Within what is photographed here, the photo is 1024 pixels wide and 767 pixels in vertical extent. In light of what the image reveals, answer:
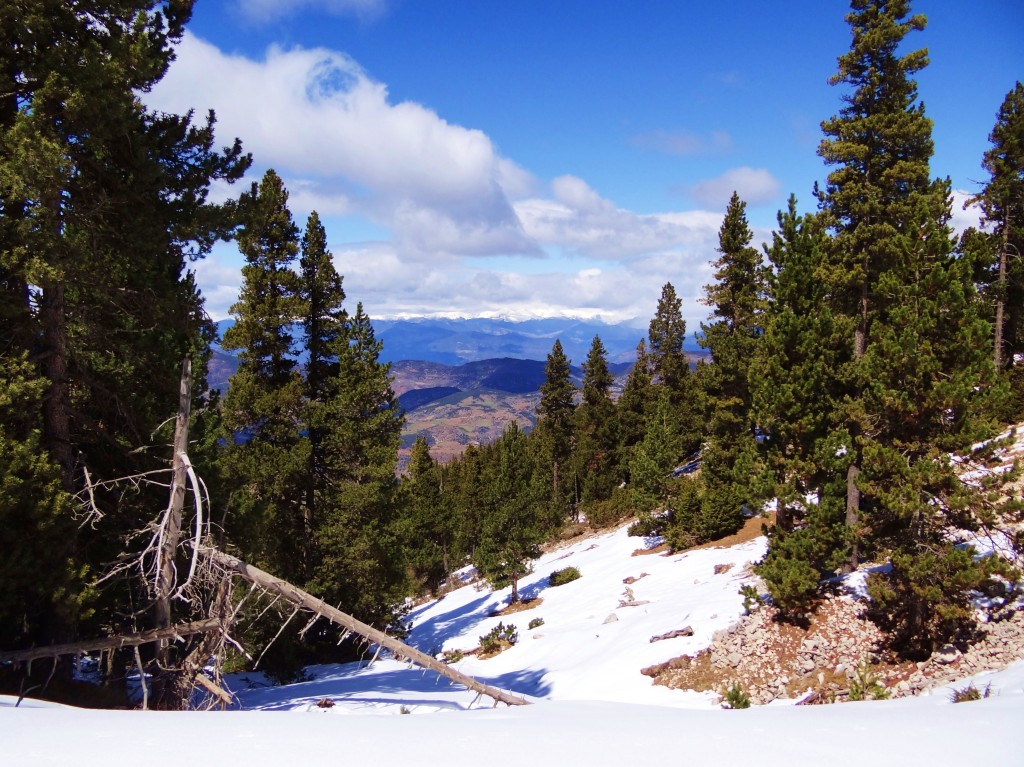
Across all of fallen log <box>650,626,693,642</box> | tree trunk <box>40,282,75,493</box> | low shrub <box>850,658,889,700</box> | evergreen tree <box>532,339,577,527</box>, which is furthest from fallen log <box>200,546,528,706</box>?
evergreen tree <box>532,339,577,527</box>

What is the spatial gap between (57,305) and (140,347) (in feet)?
4.49

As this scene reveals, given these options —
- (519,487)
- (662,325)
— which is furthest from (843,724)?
(662,325)

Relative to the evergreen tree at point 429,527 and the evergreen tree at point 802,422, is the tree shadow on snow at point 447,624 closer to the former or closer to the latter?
the evergreen tree at point 429,527

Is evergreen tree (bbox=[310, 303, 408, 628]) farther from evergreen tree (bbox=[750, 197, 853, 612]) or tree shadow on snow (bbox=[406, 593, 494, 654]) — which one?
evergreen tree (bbox=[750, 197, 853, 612])

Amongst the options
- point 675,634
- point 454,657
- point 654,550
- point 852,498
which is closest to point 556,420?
point 654,550

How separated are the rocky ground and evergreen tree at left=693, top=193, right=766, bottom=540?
36.4 ft

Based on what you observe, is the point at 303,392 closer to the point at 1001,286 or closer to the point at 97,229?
the point at 97,229

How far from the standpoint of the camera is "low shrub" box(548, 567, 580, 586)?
2791 cm

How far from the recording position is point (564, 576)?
28109mm

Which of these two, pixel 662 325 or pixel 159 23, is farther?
pixel 662 325

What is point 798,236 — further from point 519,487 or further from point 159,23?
point 519,487

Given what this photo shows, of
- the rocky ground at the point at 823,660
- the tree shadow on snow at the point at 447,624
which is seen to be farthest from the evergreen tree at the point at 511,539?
the rocky ground at the point at 823,660

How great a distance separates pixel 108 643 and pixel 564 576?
2377cm

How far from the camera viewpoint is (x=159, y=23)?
7.76 m
